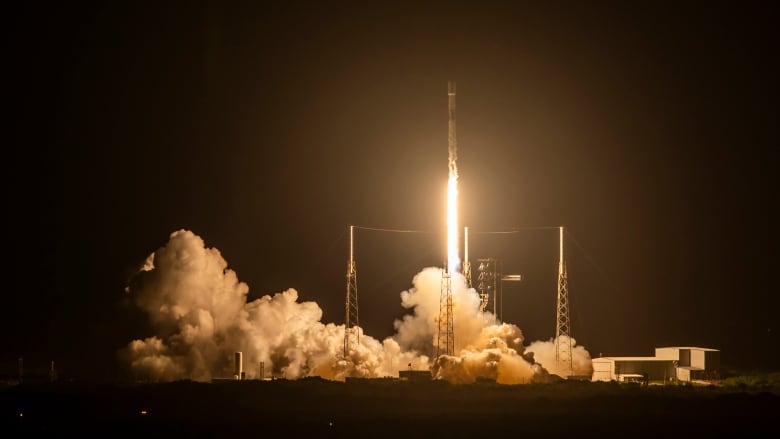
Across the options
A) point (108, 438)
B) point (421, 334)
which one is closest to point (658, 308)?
point (421, 334)

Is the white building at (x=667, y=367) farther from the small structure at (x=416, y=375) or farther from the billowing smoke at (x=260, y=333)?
the small structure at (x=416, y=375)

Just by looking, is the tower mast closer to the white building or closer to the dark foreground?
the dark foreground

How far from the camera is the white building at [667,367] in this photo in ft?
247

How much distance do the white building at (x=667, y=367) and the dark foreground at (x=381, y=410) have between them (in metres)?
5.04

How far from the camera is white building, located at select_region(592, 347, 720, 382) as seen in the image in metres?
75.4

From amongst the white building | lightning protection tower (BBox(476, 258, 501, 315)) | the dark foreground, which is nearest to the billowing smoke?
the white building

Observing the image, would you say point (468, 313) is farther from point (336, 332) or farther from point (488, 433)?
point (488, 433)

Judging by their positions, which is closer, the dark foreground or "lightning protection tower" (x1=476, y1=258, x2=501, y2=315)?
the dark foreground

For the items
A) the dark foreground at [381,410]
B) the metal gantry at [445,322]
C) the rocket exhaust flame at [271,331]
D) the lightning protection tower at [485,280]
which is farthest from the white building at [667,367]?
the metal gantry at [445,322]

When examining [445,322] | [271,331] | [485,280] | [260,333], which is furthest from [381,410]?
[485,280]

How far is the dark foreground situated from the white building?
5.04 m

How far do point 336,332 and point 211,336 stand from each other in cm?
608

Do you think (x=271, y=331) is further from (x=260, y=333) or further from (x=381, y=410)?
(x=381, y=410)

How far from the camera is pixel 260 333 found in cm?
7438
